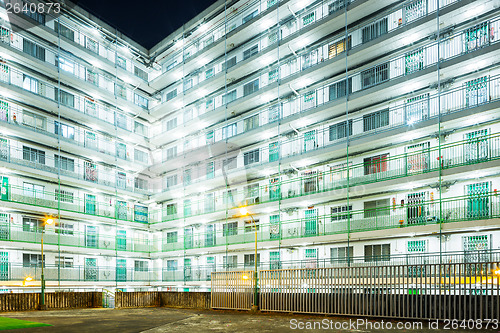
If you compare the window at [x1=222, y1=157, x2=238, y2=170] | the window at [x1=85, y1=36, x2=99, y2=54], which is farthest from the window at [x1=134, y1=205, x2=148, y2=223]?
the window at [x1=85, y1=36, x2=99, y2=54]

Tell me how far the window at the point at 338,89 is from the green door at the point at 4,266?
90.2ft

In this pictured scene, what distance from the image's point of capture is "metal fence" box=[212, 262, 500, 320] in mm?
12203

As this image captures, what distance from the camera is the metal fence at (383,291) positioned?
40.0ft

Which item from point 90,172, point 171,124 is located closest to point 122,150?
point 90,172

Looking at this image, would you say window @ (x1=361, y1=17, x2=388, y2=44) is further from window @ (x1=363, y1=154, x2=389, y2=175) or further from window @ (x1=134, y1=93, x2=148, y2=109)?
window @ (x1=134, y1=93, x2=148, y2=109)

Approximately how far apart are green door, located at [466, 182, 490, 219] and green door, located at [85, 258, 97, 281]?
98.4 ft

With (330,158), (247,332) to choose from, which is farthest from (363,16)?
(247,332)

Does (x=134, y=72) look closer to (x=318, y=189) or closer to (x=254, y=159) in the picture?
(x=254, y=159)

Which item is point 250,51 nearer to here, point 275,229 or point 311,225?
point 275,229

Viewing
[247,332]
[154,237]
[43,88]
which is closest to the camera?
[247,332]

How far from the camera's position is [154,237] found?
46.0 m

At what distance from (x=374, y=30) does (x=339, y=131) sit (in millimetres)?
7942

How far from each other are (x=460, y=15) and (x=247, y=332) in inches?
957

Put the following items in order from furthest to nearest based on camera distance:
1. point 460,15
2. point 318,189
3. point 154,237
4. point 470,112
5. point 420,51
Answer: point 154,237 → point 318,189 → point 420,51 → point 460,15 → point 470,112
